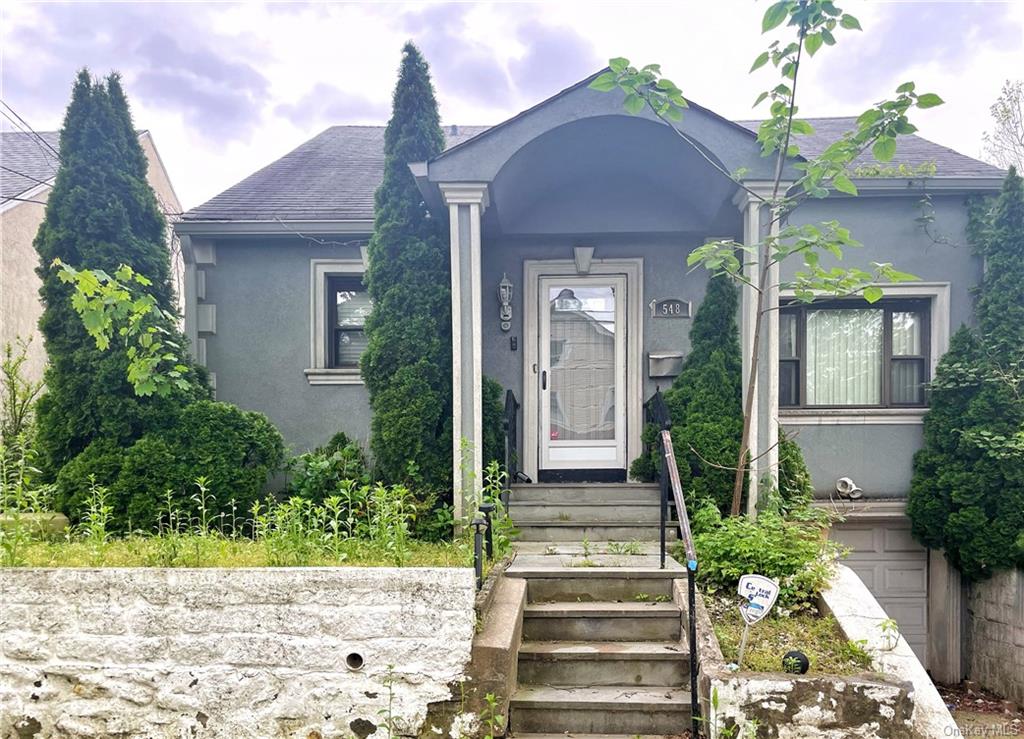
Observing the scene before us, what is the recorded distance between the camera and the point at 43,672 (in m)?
3.19

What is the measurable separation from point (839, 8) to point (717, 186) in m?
1.73

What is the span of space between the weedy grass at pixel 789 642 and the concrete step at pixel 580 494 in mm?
1765

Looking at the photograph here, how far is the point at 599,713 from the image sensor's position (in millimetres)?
3299

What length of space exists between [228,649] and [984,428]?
6532 millimetres

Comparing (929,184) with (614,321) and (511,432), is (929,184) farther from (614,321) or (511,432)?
(511,432)

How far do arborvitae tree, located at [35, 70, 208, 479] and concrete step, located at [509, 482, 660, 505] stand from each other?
313cm

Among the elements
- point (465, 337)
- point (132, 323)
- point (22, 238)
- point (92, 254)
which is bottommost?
point (465, 337)

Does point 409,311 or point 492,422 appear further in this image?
point 492,422

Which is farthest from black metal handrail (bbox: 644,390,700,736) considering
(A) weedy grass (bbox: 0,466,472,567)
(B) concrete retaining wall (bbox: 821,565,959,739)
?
(A) weedy grass (bbox: 0,466,472,567)

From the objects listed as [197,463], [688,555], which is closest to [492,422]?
[197,463]

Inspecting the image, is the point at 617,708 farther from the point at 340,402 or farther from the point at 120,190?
the point at 120,190

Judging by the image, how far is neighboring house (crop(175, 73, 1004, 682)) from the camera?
249 inches

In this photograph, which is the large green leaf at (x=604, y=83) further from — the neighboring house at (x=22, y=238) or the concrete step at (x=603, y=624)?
the neighboring house at (x=22, y=238)

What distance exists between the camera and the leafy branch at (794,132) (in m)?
3.94
